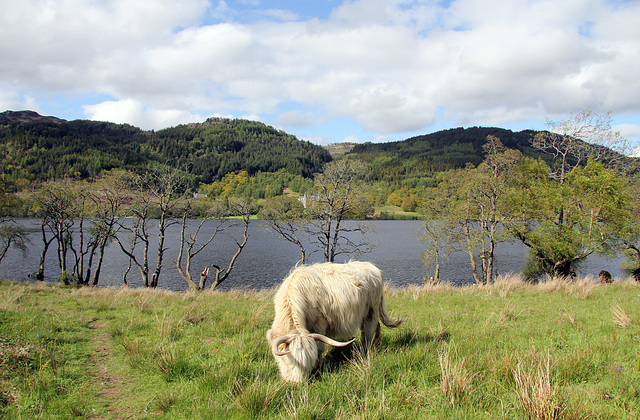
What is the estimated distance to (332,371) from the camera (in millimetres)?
4398

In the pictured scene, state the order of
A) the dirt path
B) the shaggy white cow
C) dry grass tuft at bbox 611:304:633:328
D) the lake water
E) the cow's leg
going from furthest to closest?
the lake water → dry grass tuft at bbox 611:304:633:328 → the cow's leg → the shaggy white cow → the dirt path

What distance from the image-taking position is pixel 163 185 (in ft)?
73.4

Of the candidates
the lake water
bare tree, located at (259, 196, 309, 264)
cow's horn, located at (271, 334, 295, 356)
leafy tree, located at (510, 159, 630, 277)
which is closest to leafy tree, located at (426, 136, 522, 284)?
leafy tree, located at (510, 159, 630, 277)

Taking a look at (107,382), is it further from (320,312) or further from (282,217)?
(282,217)

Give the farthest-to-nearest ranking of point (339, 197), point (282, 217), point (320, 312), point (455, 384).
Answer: point (282, 217) → point (339, 197) → point (320, 312) → point (455, 384)

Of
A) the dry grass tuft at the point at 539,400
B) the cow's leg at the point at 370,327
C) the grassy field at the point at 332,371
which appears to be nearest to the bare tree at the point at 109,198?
the grassy field at the point at 332,371

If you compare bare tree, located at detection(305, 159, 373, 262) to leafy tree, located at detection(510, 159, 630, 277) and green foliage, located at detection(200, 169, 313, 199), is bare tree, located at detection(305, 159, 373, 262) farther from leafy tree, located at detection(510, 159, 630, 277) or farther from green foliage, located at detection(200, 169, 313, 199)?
green foliage, located at detection(200, 169, 313, 199)

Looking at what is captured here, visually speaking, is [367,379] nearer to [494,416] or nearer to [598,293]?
[494,416]

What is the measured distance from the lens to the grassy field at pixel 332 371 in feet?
11.1

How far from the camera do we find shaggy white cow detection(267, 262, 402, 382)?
404cm

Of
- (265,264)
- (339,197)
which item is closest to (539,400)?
(339,197)

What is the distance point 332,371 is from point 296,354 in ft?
2.44

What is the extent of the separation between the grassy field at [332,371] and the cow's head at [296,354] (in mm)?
183

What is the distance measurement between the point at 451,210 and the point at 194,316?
23142mm
